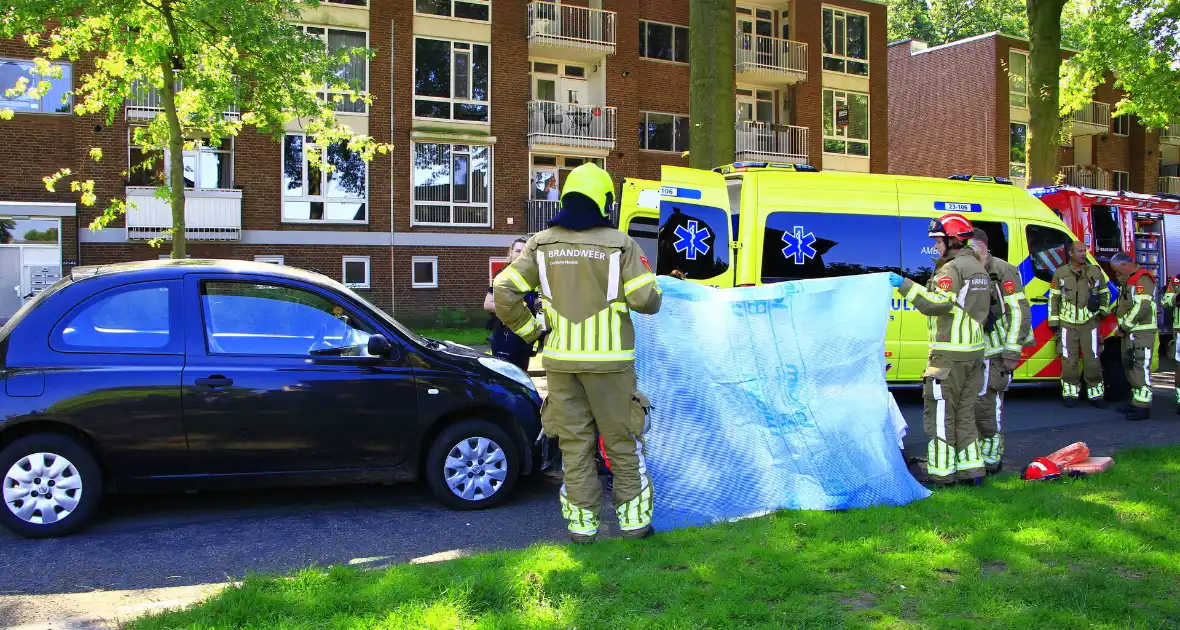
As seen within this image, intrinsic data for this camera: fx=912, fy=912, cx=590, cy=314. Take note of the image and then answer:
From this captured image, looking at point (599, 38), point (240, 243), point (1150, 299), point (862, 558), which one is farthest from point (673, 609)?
point (599, 38)

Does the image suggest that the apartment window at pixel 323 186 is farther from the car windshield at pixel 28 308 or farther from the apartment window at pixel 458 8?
the car windshield at pixel 28 308

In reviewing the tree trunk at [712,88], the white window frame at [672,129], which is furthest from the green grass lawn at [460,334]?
the white window frame at [672,129]

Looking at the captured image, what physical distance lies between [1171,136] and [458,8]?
112 ft

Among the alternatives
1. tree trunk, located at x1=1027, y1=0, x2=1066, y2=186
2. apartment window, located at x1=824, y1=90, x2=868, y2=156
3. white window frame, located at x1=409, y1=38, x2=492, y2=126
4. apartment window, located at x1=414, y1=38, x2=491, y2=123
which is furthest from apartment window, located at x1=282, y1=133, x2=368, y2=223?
apartment window, located at x1=824, y1=90, x2=868, y2=156

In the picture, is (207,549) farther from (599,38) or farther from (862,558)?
(599,38)

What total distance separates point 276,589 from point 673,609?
180 centimetres

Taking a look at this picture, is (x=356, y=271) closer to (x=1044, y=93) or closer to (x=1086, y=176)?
(x=1044, y=93)

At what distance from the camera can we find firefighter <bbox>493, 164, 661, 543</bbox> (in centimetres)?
487

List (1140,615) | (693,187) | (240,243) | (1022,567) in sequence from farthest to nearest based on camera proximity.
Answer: (240,243) → (693,187) → (1022,567) → (1140,615)

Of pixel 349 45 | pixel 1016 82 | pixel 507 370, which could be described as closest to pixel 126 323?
pixel 507 370

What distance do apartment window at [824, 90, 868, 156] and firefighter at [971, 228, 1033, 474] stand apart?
996 inches

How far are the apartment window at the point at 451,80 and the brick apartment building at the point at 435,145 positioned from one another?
42 millimetres

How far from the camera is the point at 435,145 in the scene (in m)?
24.5

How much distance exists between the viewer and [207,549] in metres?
5.28
